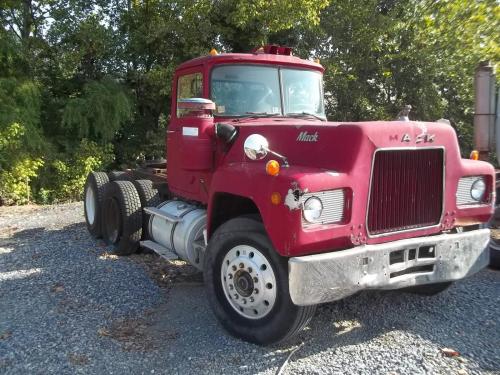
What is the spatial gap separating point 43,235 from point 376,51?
1054 centimetres

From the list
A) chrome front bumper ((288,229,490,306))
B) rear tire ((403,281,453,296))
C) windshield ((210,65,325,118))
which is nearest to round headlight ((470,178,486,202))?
chrome front bumper ((288,229,490,306))

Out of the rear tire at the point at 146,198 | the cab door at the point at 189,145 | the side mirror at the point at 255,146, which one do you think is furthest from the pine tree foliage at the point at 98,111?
the side mirror at the point at 255,146

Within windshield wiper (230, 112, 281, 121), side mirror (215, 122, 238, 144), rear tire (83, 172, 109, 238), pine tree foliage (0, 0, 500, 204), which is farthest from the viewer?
pine tree foliage (0, 0, 500, 204)

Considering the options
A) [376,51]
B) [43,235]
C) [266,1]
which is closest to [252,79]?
[43,235]

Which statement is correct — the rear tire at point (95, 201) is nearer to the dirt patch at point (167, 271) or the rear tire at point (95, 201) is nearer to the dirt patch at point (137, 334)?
the dirt patch at point (167, 271)

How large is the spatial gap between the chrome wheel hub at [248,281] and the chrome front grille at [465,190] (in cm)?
183

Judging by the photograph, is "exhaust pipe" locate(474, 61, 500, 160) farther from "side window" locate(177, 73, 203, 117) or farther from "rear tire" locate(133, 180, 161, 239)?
"rear tire" locate(133, 180, 161, 239)

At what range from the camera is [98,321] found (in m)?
4.47

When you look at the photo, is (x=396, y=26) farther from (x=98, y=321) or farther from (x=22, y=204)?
(x=98, y=321)

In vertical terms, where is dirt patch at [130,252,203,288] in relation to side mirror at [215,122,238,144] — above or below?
below

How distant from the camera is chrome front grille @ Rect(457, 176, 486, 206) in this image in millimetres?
4324

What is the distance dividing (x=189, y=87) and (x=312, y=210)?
2653mm

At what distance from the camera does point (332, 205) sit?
3.61 metres

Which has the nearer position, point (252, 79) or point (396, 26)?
point (252, 79)
